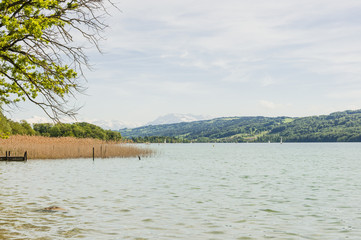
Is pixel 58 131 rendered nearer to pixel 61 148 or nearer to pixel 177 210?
pixel 61 148

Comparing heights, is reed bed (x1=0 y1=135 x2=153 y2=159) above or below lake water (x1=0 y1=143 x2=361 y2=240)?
above

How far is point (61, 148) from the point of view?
54.3 m

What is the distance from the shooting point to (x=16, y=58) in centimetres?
1723

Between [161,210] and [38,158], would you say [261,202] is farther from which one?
[38,158]

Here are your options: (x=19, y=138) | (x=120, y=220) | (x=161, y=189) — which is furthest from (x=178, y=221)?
(x=19, y=138)

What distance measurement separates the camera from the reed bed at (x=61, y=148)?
51781 mm

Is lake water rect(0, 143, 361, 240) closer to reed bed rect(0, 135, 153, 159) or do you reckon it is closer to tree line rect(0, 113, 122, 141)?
reed bed rect(0, 135, 153, 159)

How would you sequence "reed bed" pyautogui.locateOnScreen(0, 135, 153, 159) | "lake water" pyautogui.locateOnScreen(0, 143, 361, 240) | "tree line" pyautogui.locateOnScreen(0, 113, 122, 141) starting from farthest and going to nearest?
"tree line" pyautogui.locateOnScreen(0, 113, 122, 141)
"reed bed" pyautogui.locateOnScreen(0, 135, 153, 159)
"lake water" pyautogui.locateOnScreen(0, 143, 361, 240)

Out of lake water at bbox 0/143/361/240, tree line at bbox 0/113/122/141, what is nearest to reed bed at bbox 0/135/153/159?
lake water at bbox 0/143/361/240

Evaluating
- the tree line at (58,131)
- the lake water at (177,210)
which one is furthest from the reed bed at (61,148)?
the tree line at (58,131)

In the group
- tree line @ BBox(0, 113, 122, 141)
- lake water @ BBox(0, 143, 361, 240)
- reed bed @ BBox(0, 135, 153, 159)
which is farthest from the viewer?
tree line @ BBox(0, 113, 122, 141)

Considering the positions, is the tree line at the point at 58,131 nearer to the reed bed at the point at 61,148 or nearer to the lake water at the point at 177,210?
the reed bed at the point at 61,148

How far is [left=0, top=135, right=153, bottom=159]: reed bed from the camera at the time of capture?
170ft

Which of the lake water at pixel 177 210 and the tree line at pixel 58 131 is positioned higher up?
the tree line at pixel 58 131
